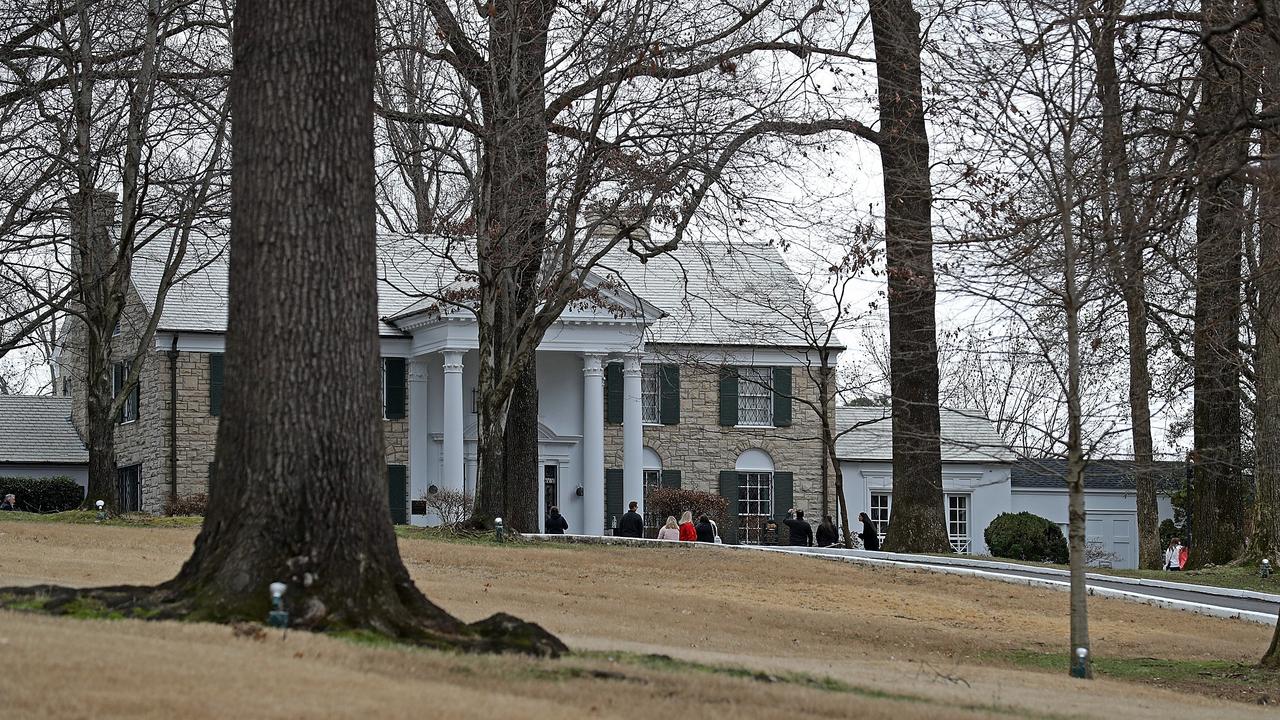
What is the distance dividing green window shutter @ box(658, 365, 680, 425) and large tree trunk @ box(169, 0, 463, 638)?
28.0 m

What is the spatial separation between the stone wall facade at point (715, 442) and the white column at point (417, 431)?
4.52m

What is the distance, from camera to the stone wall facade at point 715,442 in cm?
3791

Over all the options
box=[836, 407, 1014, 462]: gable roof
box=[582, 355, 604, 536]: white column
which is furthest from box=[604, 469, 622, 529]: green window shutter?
box=[836, 407, 1014, 462]: gable roof

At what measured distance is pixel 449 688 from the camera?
7348 millimetres

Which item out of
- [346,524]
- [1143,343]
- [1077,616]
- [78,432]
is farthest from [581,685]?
[78,432]

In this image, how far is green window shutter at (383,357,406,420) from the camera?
3634cm

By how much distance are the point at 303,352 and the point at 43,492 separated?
102ft

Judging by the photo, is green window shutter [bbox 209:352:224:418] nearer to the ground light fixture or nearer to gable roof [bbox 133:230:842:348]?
gable roof [bbox 133:230:842:348]

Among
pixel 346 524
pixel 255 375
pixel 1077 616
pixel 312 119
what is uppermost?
pixel 312 119

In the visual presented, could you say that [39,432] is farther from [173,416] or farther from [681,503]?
[681,503]

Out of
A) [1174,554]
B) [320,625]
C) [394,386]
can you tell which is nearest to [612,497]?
[394,386]

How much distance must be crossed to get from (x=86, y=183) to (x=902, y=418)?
13.5 metres

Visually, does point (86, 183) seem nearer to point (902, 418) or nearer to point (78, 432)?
point (902, 418)

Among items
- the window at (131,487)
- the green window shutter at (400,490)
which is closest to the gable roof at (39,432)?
the window at (131,487)
